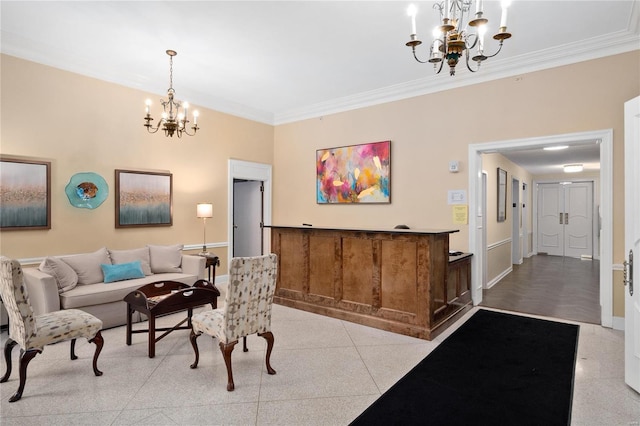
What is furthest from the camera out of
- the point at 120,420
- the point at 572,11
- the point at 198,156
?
the point at 198,156

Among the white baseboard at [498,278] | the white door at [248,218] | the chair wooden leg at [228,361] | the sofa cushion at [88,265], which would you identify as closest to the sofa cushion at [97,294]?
the sofa cushion at [88,265]

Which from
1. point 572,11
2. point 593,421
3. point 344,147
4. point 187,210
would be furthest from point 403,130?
point 593,421

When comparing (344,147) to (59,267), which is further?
(344,147)

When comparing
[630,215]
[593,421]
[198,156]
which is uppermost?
[198,156]

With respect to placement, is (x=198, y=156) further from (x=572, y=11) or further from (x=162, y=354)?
(x=572, y=11)

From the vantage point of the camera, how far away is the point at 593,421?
2.24 meters

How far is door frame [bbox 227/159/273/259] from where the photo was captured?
20.9 feet

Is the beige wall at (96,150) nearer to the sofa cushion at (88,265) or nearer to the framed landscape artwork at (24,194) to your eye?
the framed landscape artwork at (24,194)

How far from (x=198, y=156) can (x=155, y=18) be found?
2543 mm

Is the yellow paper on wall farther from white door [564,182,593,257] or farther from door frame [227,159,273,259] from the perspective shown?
white door [564,182,593,257]

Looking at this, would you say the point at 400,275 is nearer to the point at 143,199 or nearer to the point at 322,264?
the point at 322,264

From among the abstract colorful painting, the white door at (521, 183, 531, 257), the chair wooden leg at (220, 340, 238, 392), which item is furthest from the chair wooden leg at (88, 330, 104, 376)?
the white door at (521, 183, 531, 257)

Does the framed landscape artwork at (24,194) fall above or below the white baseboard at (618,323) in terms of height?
above

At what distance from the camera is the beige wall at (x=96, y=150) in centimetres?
411
